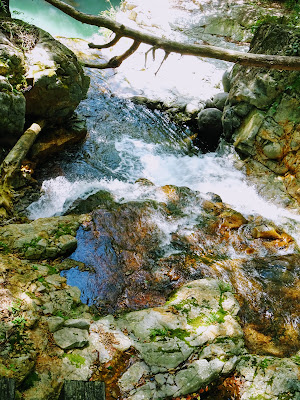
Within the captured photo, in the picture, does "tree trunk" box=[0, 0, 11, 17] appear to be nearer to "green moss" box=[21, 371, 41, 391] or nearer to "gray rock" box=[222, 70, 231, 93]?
"gray rock" box=[222, 70, 231, 93]

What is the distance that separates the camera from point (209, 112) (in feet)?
31.8

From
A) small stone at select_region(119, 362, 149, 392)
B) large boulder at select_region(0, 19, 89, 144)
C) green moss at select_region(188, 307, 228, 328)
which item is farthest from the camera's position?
large boulder at select_region(0, 19, 89, 144)

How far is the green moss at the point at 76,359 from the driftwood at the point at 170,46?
4.06m

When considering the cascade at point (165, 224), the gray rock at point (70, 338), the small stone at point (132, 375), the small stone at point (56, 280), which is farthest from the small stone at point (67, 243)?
the small stone at point (132, 375)

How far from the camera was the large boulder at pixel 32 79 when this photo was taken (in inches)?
231

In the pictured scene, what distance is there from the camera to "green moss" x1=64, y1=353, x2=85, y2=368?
2710 mm

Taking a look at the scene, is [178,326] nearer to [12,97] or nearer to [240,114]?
[12,97]

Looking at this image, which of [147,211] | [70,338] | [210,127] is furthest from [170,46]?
[210,127]

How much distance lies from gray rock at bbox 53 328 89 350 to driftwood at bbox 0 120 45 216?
301cm

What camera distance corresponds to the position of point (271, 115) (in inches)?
305

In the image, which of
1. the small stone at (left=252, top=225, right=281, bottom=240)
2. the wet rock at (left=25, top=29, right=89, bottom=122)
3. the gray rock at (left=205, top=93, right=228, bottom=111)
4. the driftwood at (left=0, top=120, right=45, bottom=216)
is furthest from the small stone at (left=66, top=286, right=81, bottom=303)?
the gray rock at (left=205, top=93, right=228, bottom=111)

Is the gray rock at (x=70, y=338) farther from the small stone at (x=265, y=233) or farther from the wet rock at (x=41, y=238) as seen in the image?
the small stone at (x=265, y=233)

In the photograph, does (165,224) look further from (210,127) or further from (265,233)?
(210,127)

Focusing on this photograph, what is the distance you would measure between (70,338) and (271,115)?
752cm
